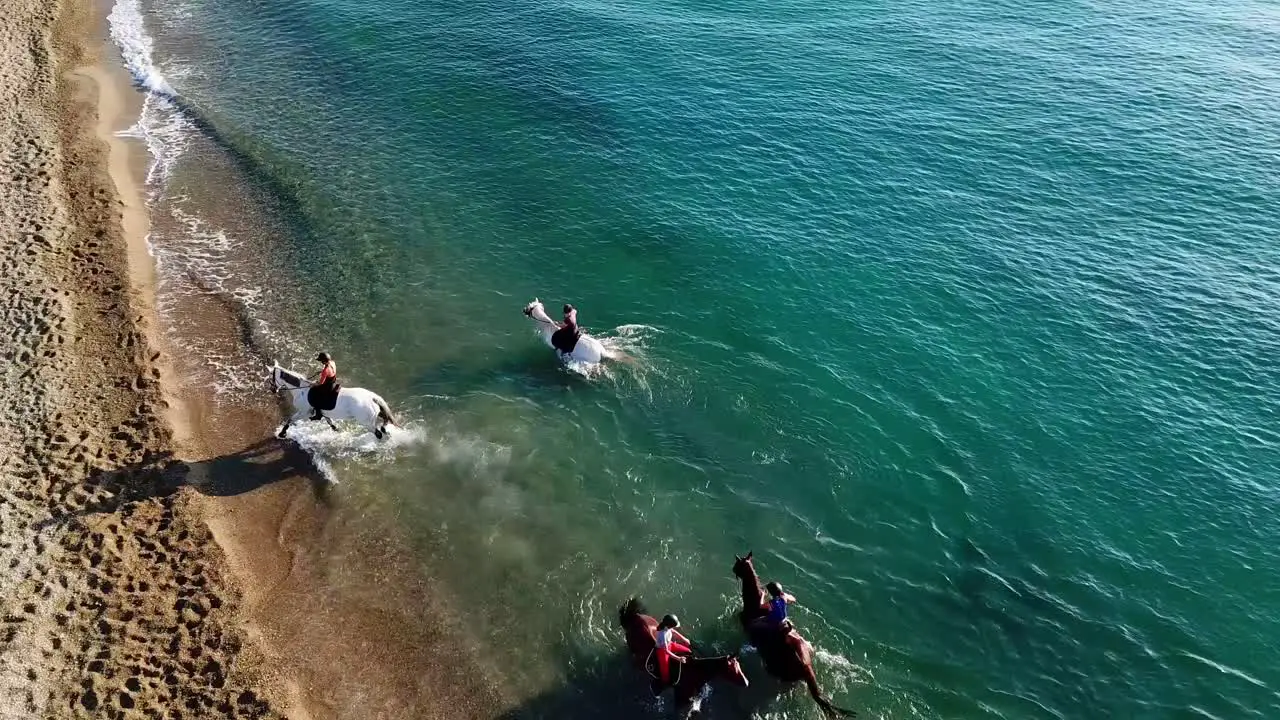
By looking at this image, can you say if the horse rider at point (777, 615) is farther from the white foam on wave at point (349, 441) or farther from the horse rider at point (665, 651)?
the white foam on wave at point (349, 441)

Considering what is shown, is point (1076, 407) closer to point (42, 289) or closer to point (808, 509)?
point (808, 509)

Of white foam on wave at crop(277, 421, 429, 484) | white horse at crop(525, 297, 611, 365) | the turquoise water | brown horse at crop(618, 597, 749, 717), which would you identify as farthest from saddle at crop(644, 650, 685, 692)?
white horse at crop(525, 297, 611, 365)

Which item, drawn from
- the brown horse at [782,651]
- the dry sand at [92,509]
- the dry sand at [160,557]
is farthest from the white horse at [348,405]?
the brown horse at [782,651]

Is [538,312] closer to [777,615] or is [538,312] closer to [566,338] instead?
[566,338]

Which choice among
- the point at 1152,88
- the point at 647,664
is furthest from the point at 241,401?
the point at 1152,88

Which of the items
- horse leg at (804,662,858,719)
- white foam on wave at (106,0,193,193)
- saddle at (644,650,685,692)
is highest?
white foam on wave at (106,0,193,193)

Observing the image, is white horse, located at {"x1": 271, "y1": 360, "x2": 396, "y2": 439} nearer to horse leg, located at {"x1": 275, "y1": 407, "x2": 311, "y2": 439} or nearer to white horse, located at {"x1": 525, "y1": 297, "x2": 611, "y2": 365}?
horse leg, located at {"x1": 275, "y1": 407, "x2": 311, "y2": 439}

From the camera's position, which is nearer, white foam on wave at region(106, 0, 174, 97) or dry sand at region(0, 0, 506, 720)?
dry sand at region(0, 0, 506, 720)
